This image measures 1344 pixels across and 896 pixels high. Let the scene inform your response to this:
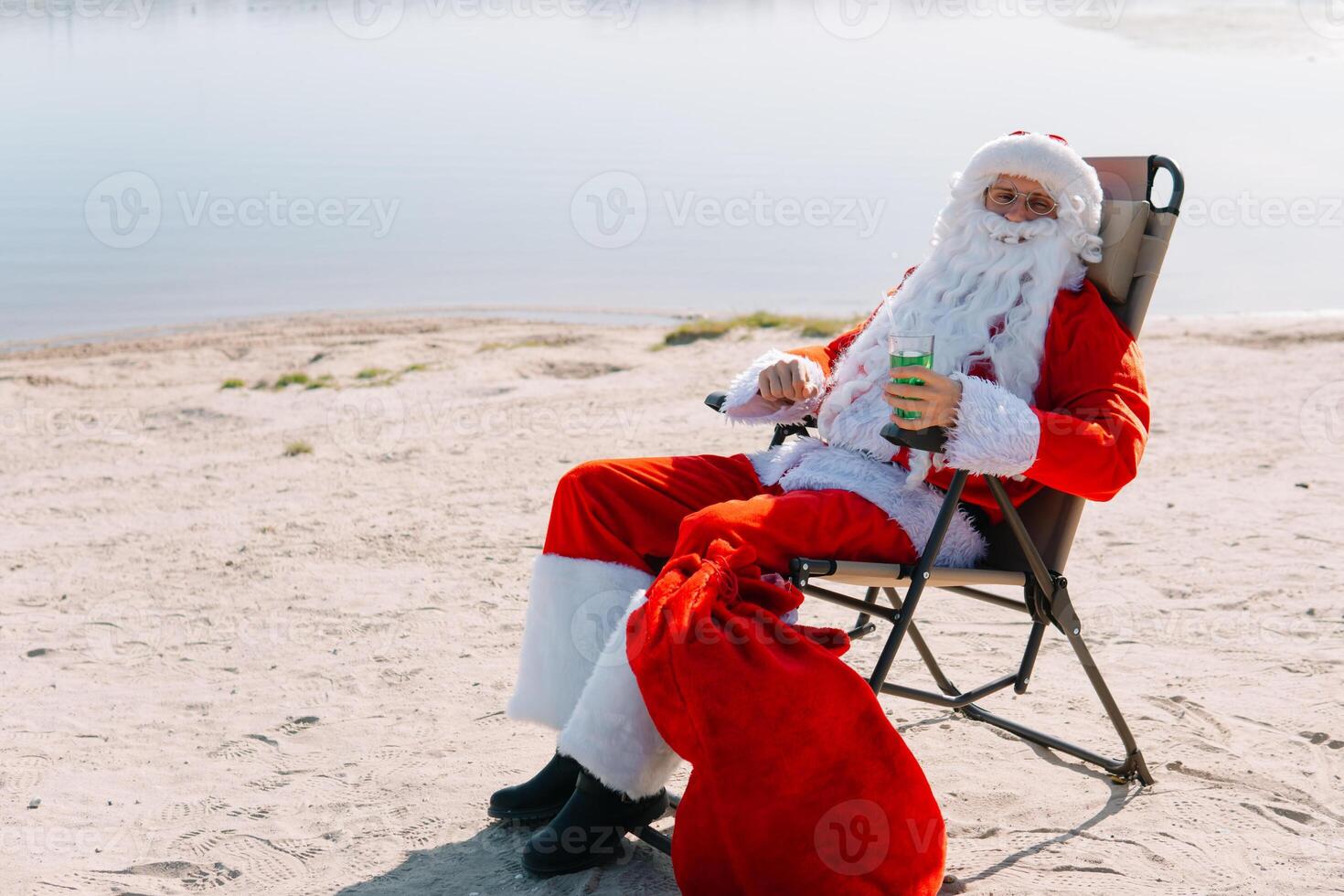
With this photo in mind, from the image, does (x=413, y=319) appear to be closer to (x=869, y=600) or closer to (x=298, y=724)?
(x=298, y=724)

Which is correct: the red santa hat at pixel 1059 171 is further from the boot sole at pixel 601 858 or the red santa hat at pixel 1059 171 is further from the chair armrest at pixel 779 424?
the boot sole at pixel 601 858

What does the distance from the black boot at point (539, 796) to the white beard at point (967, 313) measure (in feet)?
3.55

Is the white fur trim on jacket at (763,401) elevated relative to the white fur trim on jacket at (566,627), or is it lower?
elevated

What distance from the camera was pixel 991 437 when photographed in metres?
2.71

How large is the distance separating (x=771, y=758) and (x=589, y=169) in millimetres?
16879

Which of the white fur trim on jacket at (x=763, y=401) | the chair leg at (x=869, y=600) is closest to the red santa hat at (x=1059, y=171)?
the white fur trim on jacket at (x=763, y=401)

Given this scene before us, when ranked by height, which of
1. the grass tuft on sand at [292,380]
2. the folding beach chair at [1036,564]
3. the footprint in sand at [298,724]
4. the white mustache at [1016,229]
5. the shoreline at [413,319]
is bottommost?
the shoreline at [413,319]

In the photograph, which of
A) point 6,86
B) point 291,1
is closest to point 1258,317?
point 6,86

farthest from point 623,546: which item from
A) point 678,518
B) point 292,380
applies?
point 292,380

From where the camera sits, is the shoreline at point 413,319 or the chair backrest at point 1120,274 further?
the shoreline at point 413,319

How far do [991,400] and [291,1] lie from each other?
2308 inches

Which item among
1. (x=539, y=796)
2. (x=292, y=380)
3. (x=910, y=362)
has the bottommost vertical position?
(x=292, y=380)

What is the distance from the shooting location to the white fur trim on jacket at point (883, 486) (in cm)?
294

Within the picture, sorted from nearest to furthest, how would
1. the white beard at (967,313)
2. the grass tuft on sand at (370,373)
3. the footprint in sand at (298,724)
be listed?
the white beard at (967,313) → the footprint in sand at (298,724) → the grass tuft on sand at (370,373)
